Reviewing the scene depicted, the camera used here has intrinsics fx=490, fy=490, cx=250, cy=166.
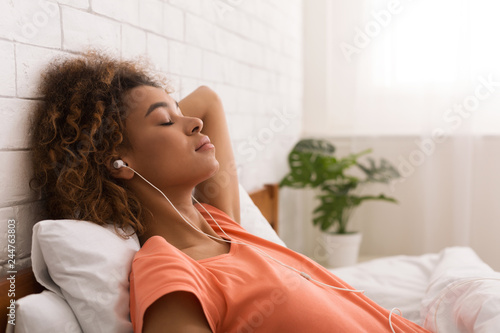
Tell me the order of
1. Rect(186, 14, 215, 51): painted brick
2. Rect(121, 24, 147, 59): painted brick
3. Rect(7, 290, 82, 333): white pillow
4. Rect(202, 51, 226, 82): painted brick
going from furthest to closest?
Rect(202, 51, 226, 82): painted brick
Rect(186, 14, 215, 51): painted brick
Rect(121, 24, 147, 59): painted brick
Rect(7, 290, 82, 333): white pillow

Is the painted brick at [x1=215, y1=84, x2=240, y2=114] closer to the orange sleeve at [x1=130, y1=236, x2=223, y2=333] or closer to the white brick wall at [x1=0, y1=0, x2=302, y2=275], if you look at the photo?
the white brick wall at [x1=0, y1=0, x2=302, y2=275]

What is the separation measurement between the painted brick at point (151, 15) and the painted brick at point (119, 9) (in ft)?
0.09

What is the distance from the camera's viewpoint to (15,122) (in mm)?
968

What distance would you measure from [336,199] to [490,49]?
1.18 m

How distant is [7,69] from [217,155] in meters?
0.62

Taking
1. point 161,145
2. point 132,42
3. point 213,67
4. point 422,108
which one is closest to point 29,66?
point 161,145

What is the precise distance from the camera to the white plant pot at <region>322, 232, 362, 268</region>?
270cm

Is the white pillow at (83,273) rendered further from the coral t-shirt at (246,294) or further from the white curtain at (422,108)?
the white curtain at (422,108)

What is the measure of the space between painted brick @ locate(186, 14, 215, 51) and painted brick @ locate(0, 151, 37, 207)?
0.83 metres

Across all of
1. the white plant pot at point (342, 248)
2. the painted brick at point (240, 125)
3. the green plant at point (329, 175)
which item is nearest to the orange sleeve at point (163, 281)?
the painted brick at point (240, 125)

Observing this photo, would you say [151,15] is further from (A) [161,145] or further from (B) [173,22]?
(A) [161,145]

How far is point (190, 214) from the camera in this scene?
1164mm

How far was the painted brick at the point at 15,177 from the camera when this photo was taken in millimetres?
946

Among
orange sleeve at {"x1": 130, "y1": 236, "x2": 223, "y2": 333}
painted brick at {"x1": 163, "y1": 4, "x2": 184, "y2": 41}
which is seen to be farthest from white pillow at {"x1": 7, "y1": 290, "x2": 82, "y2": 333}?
painted brick at {"x1": 163, "y1": 4, "x2": 184, "y2": 41}
